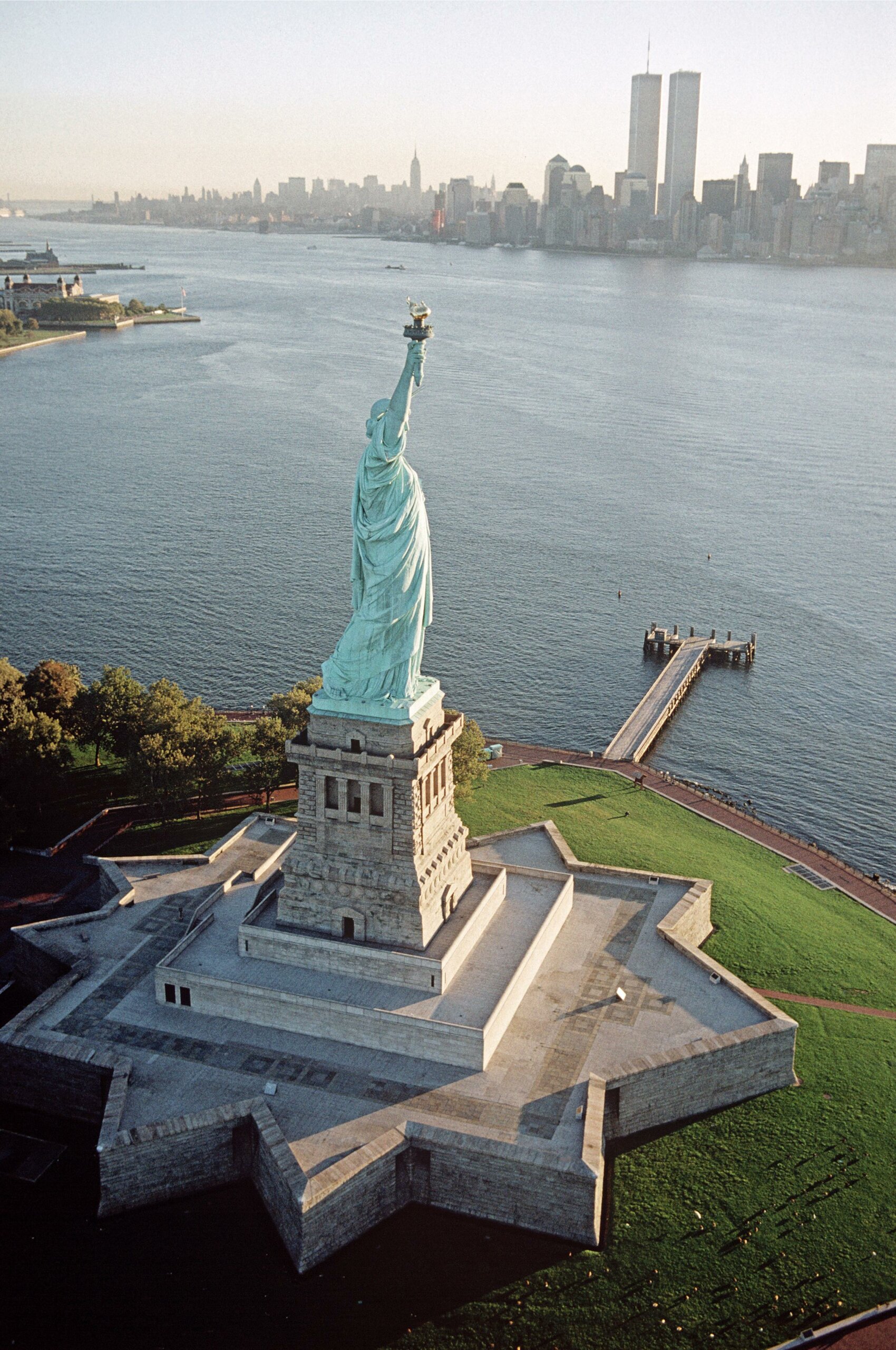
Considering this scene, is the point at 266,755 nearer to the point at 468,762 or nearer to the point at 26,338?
the point at 468,762

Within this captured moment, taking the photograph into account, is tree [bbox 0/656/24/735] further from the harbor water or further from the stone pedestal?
the stone pedestal

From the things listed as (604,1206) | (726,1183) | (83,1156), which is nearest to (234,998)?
(83,1156)

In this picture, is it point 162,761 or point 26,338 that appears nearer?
point 162,761

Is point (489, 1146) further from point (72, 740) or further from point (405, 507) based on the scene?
point (72, 740)

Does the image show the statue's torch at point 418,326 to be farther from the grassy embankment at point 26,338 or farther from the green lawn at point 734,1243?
the grassy embankment at point 26,338

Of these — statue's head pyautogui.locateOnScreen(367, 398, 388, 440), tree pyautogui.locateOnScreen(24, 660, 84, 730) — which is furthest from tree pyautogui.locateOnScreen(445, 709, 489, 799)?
statue's head pyautogui.locateOnScreen(367, 398, 388, 440)

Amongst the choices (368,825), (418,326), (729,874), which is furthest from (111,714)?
(418,326)
